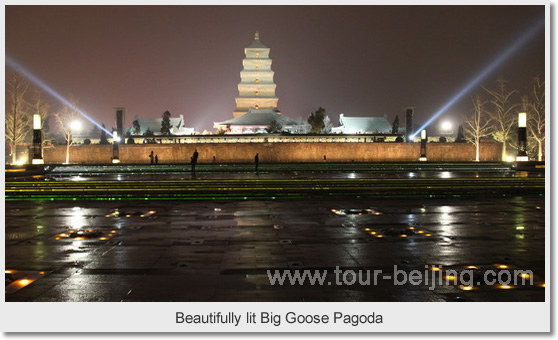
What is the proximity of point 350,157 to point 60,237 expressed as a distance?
136ft

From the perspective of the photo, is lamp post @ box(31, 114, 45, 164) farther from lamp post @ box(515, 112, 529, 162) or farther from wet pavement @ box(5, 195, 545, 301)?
lamp post @ box(515, 112, 529, 162)

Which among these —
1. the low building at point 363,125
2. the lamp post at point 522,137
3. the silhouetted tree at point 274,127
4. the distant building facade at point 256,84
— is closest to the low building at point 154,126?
the distant building facade at point 256,84

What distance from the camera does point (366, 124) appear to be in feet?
307

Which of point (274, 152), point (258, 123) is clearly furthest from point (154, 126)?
point (274, 152)

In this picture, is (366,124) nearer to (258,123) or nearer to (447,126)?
(258,123)

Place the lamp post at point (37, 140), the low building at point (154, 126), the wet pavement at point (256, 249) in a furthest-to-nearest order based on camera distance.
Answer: the low building at point (154, 126), the lamp post at point (37, 140), the wet pavement at point (256, 249)

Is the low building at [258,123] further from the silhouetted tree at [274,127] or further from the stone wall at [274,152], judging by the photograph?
the stone wall at [274,152]

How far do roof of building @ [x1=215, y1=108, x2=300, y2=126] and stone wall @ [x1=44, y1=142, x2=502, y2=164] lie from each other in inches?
1391

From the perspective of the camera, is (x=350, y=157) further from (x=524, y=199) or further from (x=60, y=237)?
(x=60, y=237)

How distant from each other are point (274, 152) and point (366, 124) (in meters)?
44.9

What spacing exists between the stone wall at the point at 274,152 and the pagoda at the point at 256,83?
144 feet

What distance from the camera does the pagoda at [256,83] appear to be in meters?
95.4

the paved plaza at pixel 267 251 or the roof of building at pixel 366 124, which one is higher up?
the roof of building at pixel 366 124

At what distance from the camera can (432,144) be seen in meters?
52.3
